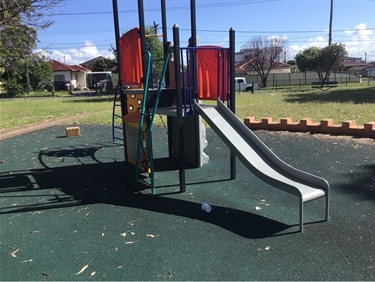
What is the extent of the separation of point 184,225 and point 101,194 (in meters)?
1.63

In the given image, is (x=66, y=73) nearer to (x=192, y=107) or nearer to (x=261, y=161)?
(x=192, y=107)

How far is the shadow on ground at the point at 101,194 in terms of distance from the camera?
3756 mm

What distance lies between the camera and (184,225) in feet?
12.2

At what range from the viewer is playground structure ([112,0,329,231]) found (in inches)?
160

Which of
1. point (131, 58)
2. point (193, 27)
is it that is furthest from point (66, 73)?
point (193, 27)

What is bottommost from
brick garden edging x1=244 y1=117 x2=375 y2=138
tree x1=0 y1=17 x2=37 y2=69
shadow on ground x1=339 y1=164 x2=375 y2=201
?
shadow on ground x1=339 y1=164 x2=375 y2=201

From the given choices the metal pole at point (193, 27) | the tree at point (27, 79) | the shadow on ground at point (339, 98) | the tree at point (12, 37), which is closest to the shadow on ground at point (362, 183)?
the metal pole at point (193, 27)

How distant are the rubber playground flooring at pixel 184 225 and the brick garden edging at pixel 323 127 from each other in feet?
4.38

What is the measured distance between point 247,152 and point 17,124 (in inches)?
437

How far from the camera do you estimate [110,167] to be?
20.9ft

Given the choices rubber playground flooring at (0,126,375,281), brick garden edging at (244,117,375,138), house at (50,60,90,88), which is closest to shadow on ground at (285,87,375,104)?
brick garden edging at (244,117,375,138)

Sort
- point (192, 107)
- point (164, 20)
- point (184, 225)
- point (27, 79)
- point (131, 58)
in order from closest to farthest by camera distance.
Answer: point (184, 225) → point (192, 107) → point (131, 58) → point (164, 20) → point (27, 79)

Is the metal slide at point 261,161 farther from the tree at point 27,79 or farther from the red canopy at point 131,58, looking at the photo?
the tree at point 27,79

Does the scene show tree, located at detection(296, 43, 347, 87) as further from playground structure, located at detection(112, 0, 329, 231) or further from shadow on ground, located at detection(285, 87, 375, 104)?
playground structure, located at detection(112, 0, 329, 231)
